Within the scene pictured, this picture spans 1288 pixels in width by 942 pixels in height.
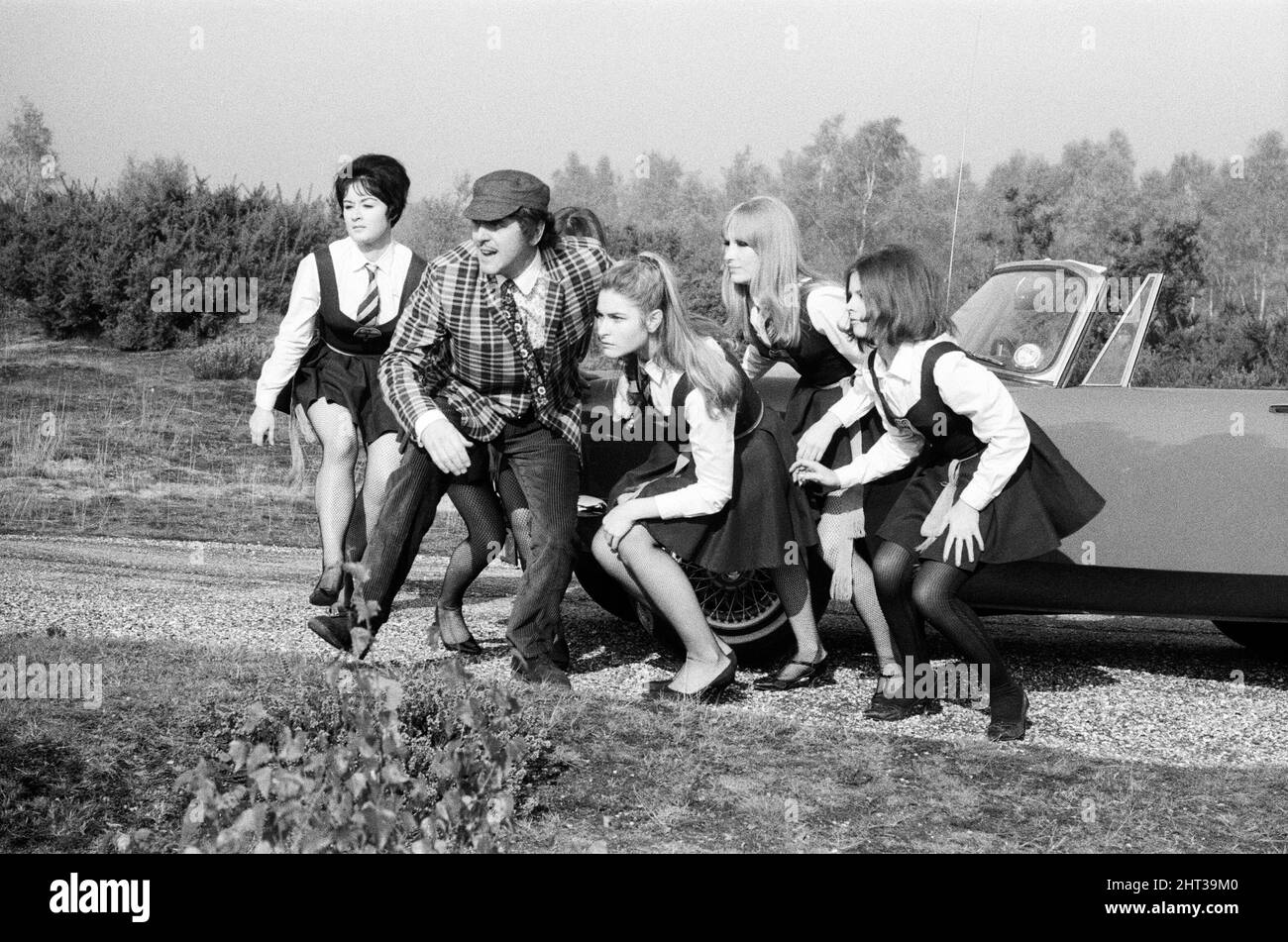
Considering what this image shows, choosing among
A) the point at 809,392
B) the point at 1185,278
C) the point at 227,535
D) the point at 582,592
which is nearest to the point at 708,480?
the point at 809,392

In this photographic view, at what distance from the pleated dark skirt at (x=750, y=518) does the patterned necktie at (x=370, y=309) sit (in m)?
1.28

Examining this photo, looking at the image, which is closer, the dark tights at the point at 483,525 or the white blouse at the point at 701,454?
the white blouse at the point at 701,454

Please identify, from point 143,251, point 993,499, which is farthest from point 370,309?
point 143,251

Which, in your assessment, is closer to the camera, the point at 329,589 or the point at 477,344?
the point at 477,344

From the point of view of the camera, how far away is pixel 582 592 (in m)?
8.50

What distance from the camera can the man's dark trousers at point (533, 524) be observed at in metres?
5.25

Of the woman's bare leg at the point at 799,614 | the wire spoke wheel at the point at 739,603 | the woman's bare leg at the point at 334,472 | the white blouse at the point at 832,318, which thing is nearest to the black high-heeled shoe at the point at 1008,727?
the woman's bare leg at the point at 799,614

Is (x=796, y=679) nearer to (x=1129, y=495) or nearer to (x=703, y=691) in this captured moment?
(x=703, y=691)

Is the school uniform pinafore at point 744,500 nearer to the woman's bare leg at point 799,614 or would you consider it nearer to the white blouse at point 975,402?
the woman's bare leg at point 799,614

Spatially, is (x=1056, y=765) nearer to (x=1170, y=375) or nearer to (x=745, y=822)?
(x=745, y=822)

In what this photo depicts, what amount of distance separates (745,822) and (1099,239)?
24.1m

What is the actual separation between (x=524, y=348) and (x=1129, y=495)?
236 centimetres

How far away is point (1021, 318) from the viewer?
20.3 feet

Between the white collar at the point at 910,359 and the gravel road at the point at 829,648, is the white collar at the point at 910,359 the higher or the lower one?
the higher one
